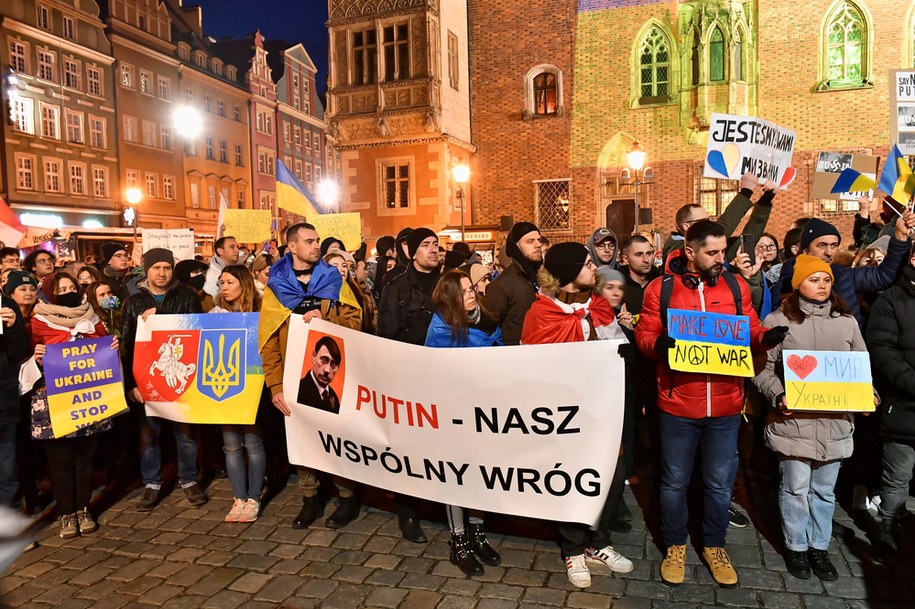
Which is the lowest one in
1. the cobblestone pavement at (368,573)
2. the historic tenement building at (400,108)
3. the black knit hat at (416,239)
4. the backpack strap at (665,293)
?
the cobblestone pavement at (368,573)

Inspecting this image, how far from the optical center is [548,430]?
4.28 meters

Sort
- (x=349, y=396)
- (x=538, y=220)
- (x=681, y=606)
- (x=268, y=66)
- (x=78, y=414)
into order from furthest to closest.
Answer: (x=268, y=66), (x=538, y=220), (x=78, y=414), (x=349, y=396), (x=681, y=606)

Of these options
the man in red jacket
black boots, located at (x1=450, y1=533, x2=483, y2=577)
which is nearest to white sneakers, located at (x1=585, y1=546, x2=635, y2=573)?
the man in red jacket

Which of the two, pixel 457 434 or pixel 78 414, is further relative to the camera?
pixel 78 414

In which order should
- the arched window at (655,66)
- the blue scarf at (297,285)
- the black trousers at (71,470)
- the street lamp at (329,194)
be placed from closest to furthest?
the blue scarf at (297,285) < the black trousers at (71,470) < the arched window at (655,66) < the street lamp at (329,194)

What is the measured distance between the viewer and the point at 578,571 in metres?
4.43

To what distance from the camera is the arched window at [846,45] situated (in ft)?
63.9

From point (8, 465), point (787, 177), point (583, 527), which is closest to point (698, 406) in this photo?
point (583, 527)

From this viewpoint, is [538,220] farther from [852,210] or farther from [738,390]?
[738,390]

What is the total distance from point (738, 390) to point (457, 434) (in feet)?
5.96

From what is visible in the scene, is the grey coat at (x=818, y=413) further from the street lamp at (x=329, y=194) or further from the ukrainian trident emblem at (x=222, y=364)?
the street lamp at (x=329, y=194)

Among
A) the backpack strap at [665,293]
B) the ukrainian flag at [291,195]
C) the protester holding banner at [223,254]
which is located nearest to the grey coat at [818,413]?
the backpack strap at [665,293]

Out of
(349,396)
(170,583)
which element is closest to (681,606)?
(349,396)

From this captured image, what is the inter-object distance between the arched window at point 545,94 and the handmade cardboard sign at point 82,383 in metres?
18.4
